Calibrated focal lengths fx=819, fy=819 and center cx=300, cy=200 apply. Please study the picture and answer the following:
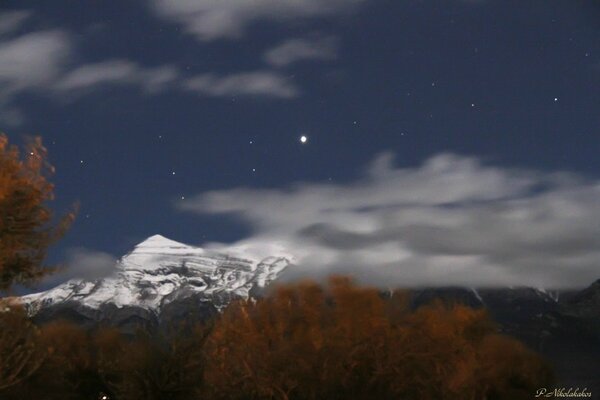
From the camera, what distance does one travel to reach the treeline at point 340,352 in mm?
50312

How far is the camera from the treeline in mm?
50312

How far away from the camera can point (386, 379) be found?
180ft

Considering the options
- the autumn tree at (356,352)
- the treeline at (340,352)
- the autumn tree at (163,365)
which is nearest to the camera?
the autumn tree at (163,365)

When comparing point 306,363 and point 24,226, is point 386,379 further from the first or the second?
point 24,226

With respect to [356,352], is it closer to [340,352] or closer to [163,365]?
[340,352]

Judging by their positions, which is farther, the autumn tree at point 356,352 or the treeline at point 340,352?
the autumn tree at point 356,352

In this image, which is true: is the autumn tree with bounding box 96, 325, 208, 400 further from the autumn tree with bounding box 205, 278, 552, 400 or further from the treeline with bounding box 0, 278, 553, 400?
the autumn tree with bounding box 205, 278, 552, 400

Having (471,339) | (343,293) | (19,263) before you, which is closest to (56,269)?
(19,263)

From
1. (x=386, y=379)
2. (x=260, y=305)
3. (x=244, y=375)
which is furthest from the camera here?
(x=260, y=305)

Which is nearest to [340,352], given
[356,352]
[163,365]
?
[356,352]

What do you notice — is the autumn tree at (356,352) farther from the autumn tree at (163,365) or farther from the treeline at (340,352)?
the autumn tree at (163,365)

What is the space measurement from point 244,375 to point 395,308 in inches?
653

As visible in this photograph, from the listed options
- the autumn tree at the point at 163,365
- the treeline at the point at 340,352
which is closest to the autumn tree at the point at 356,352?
the treeline at the point at 340,352

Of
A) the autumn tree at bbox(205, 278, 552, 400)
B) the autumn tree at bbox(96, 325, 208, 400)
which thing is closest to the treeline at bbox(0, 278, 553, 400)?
the autumn tree at bbox(205, 278, 552, 400)
